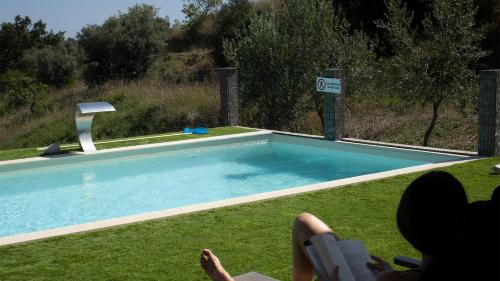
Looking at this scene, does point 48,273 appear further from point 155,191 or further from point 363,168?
point 363,168

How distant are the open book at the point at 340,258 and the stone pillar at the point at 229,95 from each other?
478 inches

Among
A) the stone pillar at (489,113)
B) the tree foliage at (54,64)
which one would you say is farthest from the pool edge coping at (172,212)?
the tree foliage at (54,64)

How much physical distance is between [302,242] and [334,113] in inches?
349

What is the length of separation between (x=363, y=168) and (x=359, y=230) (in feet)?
17.3

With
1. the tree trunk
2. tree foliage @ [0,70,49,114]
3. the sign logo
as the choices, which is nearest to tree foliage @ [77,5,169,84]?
tree foliage @ [0,70,49,114]

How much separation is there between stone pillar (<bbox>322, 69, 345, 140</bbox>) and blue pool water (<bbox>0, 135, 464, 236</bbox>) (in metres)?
0.27

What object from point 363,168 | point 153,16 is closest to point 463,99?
point 363,168

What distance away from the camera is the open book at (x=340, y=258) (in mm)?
2609

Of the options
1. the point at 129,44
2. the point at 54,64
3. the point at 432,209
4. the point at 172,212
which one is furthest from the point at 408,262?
the point at 54,64

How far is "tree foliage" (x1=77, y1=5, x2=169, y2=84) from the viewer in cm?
2691

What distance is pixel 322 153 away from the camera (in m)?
11.9

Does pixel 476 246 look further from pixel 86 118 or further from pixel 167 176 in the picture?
pixel 86 118

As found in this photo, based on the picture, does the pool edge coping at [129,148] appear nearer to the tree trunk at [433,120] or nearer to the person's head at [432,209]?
the tree trunk at [433,120]

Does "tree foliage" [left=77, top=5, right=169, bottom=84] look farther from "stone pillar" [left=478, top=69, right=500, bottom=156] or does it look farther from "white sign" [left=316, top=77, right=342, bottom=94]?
"stone pillar" [left=478, top=69, right=500, bottom=156]
